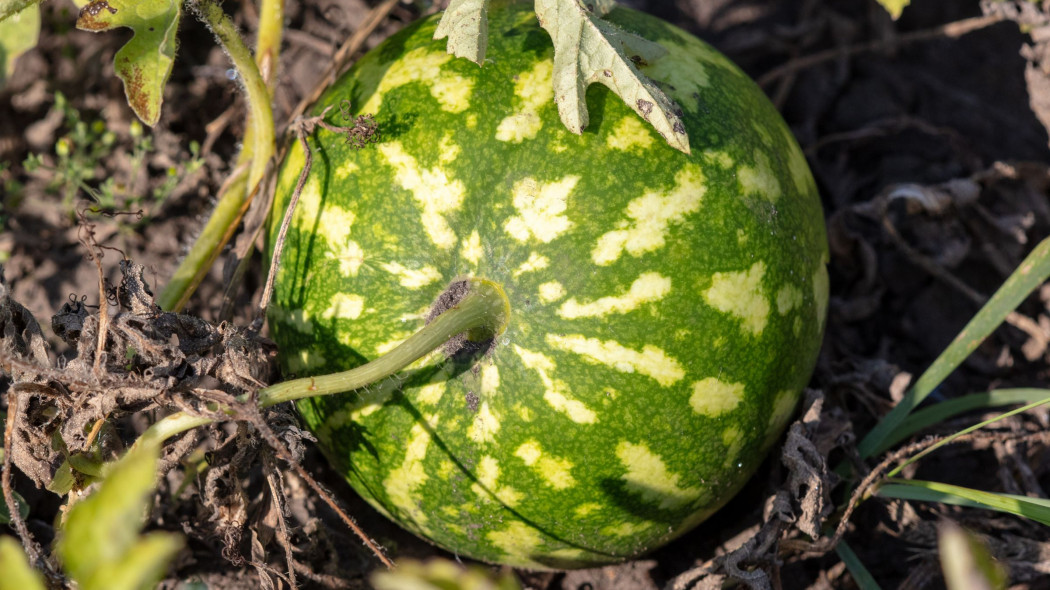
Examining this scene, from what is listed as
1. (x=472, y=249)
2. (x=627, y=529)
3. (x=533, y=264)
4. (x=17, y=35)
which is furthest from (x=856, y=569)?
(x=17, y=35)

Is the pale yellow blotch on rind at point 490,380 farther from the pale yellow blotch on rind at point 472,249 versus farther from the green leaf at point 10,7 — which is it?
the green leaf at point 10,7

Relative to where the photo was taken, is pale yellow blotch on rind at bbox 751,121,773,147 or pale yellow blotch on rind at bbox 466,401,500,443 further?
pale yellow blotch on rind at bbox 751,121,773,147

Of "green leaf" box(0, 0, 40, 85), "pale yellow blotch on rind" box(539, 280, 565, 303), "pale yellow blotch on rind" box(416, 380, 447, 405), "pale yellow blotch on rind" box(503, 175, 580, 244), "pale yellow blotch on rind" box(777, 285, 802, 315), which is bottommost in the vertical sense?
"pale yellow blotch on rind" box(777, 285, 802, 315)

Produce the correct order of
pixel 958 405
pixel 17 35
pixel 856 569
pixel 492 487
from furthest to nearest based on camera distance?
pixel 17 35 < pixel 958 405 < pixel 856 569 < pixel 492 487

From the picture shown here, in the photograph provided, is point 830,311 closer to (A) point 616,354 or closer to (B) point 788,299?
(B) point 788,299

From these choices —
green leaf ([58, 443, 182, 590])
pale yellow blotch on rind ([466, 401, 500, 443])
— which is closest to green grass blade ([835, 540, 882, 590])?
pale yellow blotch on rind ([466, 401, 500, 443])

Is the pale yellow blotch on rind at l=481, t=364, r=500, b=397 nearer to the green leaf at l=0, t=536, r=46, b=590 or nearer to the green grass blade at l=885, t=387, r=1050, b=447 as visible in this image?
the green leaf at l=0, t=536, r=46, b=590

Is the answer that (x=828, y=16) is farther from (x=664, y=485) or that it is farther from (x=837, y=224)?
(x=664, y=485)
